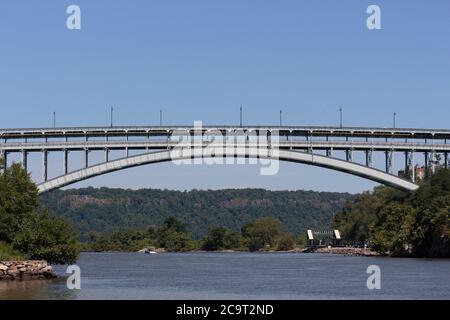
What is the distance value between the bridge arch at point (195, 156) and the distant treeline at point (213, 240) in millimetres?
83799

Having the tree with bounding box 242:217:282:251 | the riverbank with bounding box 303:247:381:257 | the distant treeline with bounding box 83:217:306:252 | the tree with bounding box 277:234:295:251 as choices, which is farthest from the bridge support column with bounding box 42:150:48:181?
the tree with bounding box 242:217:282:251

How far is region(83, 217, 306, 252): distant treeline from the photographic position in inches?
6713

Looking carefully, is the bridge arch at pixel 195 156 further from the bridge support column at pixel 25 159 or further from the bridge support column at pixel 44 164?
the bridge support column at pixel 25 159

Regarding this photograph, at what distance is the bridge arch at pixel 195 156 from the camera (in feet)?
266

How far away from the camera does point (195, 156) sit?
82375mm

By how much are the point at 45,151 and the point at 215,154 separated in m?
13.3

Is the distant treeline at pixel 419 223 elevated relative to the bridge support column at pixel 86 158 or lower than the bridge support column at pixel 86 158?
lower

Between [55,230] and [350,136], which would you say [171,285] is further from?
[350,136]

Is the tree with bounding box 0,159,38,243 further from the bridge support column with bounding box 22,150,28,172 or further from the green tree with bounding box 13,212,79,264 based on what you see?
the bridge support column with bounding box 22,150,28,172

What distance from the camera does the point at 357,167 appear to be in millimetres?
82375

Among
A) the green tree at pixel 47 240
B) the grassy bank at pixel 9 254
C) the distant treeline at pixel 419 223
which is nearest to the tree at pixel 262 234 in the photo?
the distant treeline at pixel 419 223

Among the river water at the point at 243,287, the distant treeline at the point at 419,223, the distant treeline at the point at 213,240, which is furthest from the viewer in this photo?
the distant treeline at the point at 213,240

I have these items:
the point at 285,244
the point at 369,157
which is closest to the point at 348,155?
the point at 369,157
